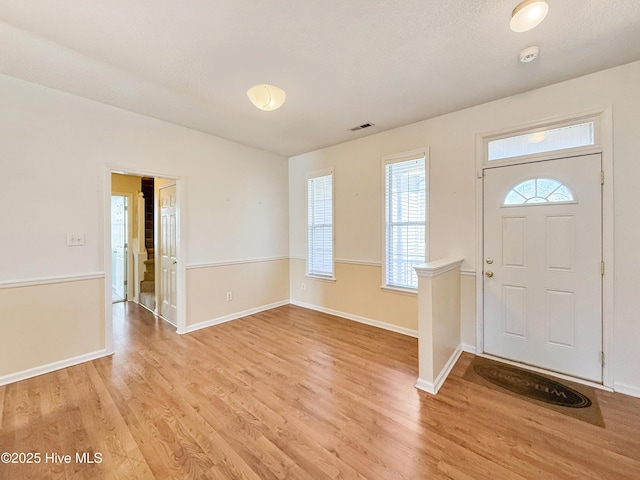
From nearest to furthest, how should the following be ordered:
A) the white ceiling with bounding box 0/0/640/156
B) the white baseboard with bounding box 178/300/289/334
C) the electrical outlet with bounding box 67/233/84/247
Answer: the white ceiling with bounding box 0/0/640/156 < the electrical outlet with bounding box 67/233/84/247 < the white baseboard with bounding box 178/300/289/334

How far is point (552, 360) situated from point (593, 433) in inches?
33.8

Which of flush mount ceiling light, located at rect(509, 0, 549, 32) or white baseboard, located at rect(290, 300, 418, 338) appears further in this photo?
white baseboard, located at rect(290, 300, 418, 338)

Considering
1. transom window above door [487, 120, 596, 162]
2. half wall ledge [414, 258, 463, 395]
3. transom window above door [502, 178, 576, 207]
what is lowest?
half wall ledge [414, 258, 463, 395]

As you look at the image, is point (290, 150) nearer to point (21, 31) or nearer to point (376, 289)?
point (376, 289)

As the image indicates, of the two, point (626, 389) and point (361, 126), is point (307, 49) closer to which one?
point (361, 126)

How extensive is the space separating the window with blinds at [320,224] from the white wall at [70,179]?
1487 mm

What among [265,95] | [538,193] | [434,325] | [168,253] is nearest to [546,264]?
[538,193]

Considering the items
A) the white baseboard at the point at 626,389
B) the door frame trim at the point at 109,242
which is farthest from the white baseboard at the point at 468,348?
the door frame trim at the point at 109,242

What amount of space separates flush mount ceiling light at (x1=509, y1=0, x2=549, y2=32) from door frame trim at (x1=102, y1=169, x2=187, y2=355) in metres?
3.61

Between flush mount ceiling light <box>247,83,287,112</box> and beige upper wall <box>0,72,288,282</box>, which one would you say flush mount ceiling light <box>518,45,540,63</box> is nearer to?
flush mount ceiling light <box>247,83,287,112</box>

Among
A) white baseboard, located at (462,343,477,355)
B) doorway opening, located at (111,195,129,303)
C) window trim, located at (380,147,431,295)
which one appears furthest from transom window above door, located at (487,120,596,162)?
doorway opening, located at (111,195,129,303)

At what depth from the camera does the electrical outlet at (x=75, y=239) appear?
2703mm

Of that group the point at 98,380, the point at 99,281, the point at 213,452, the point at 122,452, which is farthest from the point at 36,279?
the point at 213,452

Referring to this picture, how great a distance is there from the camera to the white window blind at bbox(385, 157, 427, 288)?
3371 millimetres
